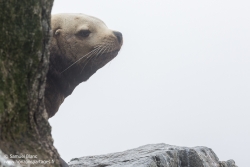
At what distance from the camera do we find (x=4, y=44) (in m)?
4.10

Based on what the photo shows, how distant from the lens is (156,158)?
7.41 meters

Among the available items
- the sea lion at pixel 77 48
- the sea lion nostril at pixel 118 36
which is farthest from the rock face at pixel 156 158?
the sea lion nostril at pixel 118 36

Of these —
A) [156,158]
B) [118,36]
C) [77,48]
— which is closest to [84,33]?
[77,48]

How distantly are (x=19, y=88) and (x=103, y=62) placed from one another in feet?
14.1

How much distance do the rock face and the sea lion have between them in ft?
3.88

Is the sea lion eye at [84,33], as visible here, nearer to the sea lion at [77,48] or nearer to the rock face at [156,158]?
the sea lion at [77,48]

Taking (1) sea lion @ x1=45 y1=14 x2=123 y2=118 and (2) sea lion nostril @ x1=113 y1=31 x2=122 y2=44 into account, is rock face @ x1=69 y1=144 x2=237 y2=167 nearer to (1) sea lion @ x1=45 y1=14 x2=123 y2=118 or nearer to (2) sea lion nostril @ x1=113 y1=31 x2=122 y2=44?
(1) sea lion @ x1=45 y1=14 x2=123 y2=118

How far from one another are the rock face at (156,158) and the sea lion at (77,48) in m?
1.18

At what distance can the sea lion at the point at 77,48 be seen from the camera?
7.99m

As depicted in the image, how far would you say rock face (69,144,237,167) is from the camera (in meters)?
7.36

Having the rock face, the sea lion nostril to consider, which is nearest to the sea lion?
the sea lion nostril

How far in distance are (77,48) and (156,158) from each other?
2.41 metres

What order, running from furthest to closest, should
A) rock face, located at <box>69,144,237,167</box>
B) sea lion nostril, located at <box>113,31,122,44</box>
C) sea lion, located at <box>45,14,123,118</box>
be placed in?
sea lion nostril, located at <box>113,31,122,44</box>
sea lion, located at <box>45,14,123,118</box>
rock face, located at <box>69,144,237,167</box>

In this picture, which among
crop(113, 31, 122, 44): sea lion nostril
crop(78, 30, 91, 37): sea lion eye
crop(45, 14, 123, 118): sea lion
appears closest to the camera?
crop(45, 14, 123, 118): sea lion
